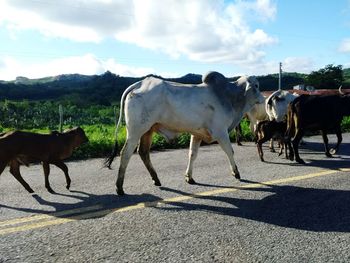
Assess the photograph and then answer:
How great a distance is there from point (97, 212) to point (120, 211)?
30 cm

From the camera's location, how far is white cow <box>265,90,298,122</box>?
1149 centimetres

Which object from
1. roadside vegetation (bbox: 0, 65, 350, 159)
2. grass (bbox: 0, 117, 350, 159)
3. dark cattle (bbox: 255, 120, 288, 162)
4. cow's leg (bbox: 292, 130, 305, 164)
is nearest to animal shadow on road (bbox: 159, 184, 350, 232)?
cow's leg (bbox: 292, 130, 305, 164)

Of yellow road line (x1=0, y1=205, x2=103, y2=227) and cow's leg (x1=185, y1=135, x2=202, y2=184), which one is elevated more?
cow's leg (x1=185, y1=135, x2=202, y2=184)

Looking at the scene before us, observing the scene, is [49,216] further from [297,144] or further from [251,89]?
[297,144]

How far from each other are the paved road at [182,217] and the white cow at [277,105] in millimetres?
3244

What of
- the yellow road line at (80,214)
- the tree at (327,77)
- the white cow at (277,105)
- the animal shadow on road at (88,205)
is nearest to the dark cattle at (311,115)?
the white cow at (277,105)

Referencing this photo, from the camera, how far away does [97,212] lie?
5480mm

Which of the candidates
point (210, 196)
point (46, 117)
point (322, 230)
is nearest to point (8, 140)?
point (210, 196)

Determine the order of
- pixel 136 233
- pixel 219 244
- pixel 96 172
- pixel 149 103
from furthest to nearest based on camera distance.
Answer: pixel 96 172 < pixel 149 103 < pixel 136 233 < pixel 219 244

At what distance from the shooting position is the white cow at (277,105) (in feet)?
37.7

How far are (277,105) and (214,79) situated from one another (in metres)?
4.62

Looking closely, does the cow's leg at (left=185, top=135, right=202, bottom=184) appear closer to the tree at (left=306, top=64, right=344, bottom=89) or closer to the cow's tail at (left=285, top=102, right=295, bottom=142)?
the cow's tail at (left=285, top=102, right=295, bottom=142)

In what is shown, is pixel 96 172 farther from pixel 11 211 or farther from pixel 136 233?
pixel 136 233

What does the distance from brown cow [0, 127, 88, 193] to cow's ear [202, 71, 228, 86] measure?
2.53 meters
